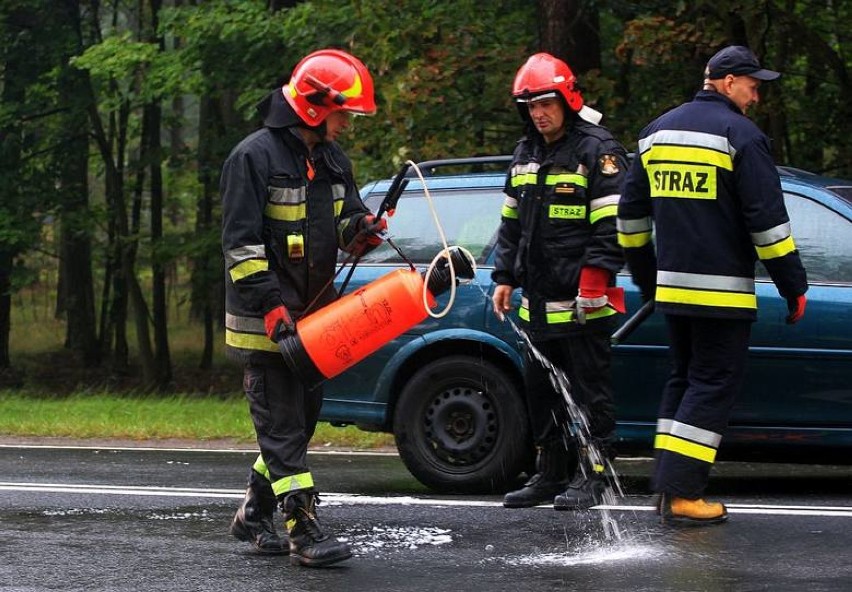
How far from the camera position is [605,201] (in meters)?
6.77

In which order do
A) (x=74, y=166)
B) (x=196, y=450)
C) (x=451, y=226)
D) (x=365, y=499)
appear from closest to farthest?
(x=365, y=499)
(x=451, y=226)
(x=196, y=450)
(x=74, y=166)

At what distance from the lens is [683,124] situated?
6.27 m

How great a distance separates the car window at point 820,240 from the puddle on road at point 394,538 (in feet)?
7.32

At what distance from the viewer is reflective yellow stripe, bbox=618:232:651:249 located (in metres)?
6.55

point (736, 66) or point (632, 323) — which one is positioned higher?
point (736, 66)

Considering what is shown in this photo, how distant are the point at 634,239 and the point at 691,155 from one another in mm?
505

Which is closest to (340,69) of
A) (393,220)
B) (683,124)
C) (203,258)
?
(683,124)

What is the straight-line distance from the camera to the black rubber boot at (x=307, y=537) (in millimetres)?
5656

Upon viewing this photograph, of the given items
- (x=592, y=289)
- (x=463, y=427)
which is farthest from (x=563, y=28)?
(x=592, y=289)

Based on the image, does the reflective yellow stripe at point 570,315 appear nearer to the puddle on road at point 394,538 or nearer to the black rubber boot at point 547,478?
the black rubber boot at point 547,478

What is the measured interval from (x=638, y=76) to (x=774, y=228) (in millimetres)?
9143

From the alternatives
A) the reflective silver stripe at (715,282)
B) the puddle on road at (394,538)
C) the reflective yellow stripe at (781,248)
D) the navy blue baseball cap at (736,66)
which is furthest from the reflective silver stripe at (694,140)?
the puddle on road at (394,538)

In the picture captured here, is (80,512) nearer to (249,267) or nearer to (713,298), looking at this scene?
(249,267)

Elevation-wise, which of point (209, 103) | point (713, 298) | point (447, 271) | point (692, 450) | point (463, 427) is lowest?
point (463, 427)
